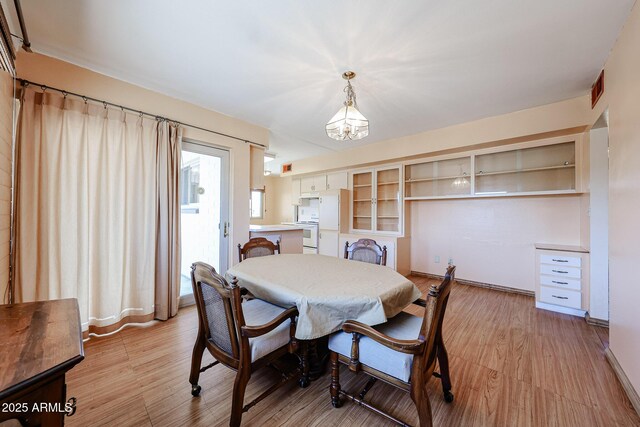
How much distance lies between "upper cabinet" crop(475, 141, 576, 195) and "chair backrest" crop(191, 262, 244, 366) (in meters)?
3.89

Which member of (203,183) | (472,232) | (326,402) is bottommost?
(326,402)

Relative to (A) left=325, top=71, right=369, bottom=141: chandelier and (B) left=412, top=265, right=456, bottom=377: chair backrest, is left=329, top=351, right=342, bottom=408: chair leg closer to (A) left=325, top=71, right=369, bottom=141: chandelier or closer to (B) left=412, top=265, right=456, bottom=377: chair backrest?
(B) left=412, top=265, right=456, bottom=377: chair backrest

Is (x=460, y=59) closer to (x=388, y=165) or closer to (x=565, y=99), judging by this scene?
(x=565, y=99)

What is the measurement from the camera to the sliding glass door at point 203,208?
307 cm

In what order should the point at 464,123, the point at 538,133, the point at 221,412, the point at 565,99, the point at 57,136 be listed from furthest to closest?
1. the point at 464,123
2. the point at 538,133
3. the point at 565,99
4. the point at 57,136
5. the point at 221,412

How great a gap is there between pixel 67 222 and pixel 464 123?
466 cm

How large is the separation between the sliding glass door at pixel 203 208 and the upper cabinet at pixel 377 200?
9.24 ft

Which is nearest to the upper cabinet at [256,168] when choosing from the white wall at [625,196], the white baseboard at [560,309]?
the white wall at [625,196]

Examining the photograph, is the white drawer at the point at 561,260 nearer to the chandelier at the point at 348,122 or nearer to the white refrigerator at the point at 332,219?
the chandelier at the point at 348,122

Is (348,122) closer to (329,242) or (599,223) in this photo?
(599,223)

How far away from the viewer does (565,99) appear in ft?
9.25

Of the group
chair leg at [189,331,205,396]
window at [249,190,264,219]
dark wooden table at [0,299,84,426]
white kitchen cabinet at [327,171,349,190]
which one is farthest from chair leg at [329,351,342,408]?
window at [249,190,264,219]

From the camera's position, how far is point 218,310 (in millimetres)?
1416

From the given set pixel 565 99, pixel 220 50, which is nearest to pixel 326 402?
pixel 220 50
